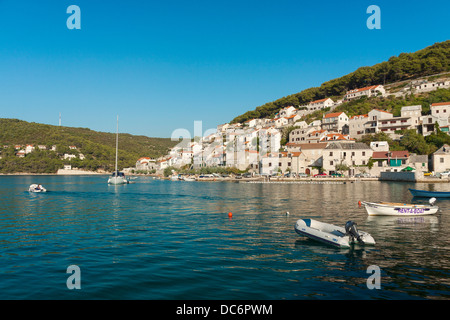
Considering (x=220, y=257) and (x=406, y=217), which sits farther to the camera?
(x=406, y=217)

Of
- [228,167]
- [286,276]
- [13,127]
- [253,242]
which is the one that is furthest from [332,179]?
[13,127]

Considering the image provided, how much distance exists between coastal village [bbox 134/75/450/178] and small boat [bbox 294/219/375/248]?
6433 centimetres

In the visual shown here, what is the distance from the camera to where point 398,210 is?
2548cm

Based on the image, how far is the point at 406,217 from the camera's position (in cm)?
2548

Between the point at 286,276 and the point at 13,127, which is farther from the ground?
the point at 13,127

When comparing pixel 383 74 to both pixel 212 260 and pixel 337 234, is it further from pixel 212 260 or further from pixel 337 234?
pixel 212 260

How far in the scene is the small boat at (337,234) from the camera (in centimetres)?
1538

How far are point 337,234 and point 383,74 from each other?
130085 millimetres

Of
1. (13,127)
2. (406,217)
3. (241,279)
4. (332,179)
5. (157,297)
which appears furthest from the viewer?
(13,127)

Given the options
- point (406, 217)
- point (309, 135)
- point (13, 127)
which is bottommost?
point (406, 217)

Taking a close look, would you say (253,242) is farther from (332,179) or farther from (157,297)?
(332,179)

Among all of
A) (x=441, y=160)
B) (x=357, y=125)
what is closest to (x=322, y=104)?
(x=357, y=125)
